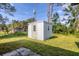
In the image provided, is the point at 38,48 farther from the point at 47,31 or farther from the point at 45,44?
the point at 47,31

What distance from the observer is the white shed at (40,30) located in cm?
316

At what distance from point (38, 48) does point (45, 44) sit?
11 centimetres

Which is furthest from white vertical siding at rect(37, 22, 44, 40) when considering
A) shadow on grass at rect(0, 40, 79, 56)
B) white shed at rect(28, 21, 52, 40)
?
shadow on grass at rect(0, 40, 79, 56)

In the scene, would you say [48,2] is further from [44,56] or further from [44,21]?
[44,56]

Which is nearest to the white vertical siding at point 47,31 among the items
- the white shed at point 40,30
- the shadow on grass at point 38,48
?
the white shed at point 40,30

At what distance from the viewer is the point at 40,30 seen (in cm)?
319

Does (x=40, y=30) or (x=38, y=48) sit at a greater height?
(x=40, y=30)

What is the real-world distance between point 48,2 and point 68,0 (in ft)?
0.86

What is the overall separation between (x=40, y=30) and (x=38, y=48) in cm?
24

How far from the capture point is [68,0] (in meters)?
3.13

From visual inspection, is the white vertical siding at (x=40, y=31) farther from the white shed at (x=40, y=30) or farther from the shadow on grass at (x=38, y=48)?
the shadow on grass at (x=38, y=48)

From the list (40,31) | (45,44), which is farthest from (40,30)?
(45,44)

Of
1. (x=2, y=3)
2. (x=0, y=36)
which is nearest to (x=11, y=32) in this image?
(x=0, y=36)

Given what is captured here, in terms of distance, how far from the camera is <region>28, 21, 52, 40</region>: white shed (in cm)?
316
